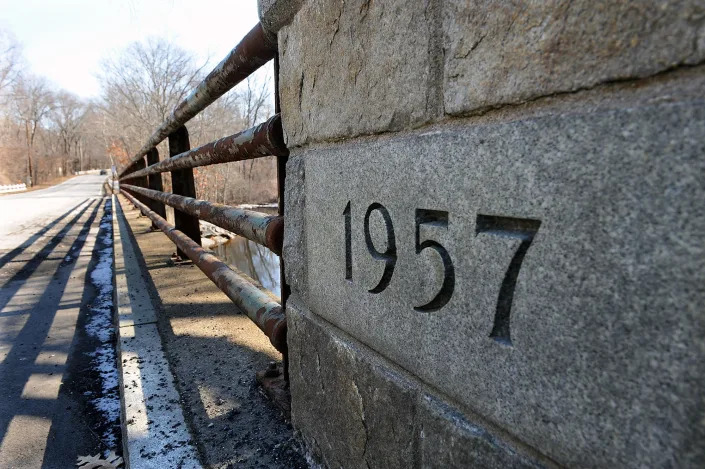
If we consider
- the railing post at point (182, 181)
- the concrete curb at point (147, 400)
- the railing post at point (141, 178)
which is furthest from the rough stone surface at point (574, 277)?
the railing post at point (141, 178)

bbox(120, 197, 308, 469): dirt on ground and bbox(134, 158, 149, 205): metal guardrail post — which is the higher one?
bbox(134, 158, 149, 205): metal guardrail post

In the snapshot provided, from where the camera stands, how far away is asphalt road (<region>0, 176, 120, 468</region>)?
1.96 metres

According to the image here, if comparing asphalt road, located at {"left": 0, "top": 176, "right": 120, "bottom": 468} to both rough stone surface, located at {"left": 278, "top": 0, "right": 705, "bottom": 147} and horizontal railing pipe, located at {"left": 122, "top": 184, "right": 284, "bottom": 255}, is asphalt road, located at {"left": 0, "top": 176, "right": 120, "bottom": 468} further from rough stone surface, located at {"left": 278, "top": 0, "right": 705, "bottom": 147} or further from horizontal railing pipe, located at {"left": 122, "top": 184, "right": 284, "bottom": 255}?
rough stone surface, located at {"left": 278, "top": 0, "right": 705, "bottom": 147}

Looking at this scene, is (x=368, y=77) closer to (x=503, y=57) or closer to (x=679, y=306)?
(x=503, y=57)

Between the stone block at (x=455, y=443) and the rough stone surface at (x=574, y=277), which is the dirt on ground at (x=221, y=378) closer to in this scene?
the stone block at (x=455, y=443)

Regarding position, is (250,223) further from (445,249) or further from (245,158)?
(445,249)

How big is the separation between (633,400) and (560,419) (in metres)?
0.12

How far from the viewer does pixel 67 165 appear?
74188 millimetres

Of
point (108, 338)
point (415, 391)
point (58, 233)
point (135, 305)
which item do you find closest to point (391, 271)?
point (415, 391)

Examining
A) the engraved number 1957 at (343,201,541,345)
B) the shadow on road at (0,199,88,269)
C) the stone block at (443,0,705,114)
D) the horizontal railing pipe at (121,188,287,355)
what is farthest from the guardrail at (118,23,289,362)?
the shadow on road at (0,199,88,269)

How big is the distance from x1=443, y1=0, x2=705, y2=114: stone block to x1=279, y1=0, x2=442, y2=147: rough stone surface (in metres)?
0.07

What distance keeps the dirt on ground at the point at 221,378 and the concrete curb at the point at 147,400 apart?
0.04 m

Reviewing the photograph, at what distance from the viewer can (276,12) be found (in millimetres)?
1385

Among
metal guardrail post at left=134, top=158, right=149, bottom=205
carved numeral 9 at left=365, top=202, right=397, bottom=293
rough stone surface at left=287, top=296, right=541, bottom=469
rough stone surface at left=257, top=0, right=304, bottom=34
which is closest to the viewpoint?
rough stone surface at left=287, top=296, right=541, bottom=469
